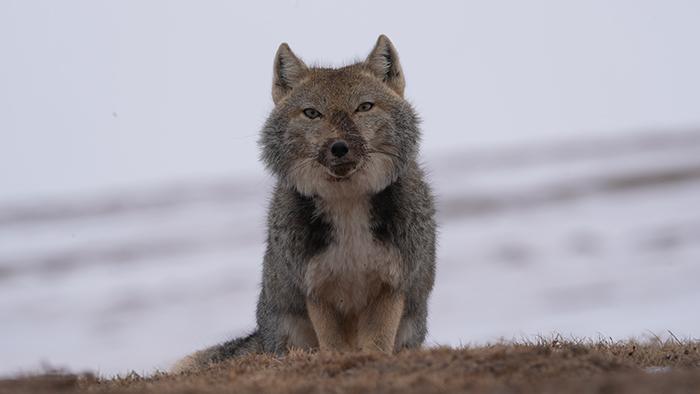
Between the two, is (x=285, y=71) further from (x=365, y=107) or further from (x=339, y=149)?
(x=339, y=149)

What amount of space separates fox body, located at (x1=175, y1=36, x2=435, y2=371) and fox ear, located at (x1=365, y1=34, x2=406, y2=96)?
57 mm

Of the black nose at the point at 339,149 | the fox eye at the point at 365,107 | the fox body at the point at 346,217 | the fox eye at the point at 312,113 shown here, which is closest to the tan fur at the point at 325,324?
the fox body at the point at 346,217

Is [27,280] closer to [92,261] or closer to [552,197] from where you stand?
[92,261]

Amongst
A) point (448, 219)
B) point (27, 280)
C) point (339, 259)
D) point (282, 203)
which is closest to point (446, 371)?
point (339, 259)

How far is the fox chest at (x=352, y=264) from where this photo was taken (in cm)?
948

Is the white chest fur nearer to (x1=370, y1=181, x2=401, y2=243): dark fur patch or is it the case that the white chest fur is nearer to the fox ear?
(x1=370, y1=181, x2=401, y2=243): dark fur patch

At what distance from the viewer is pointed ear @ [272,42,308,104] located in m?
10.5

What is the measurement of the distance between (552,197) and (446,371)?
19.7 meters

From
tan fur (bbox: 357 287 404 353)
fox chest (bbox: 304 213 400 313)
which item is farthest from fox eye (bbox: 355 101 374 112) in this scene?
tan fur (bbox: 357 287 404 353)

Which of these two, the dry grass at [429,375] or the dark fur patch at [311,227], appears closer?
the dry grass at [429,375]

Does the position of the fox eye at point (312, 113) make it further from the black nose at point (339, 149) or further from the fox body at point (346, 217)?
the black nose at point (339, 149)

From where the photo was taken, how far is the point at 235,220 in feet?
84.0

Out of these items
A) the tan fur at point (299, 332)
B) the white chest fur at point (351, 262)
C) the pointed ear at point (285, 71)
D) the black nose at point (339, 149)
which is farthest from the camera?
the pointed ear at point (285, 71)

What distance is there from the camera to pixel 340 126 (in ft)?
31.6
